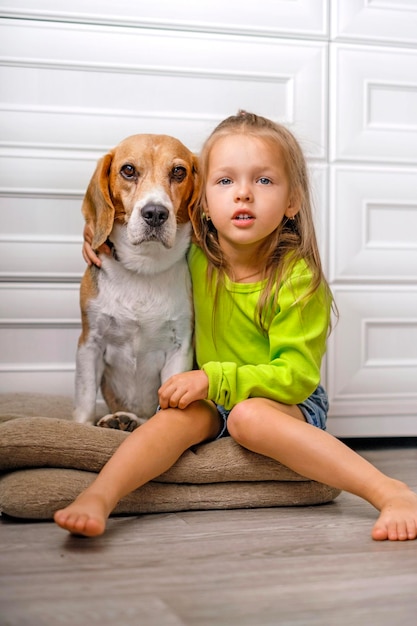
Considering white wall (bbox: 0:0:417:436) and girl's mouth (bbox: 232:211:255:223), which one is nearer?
girl's mouth (bbox: 232:211:255:223)

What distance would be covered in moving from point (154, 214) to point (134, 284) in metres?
0.21

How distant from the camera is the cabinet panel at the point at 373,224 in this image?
2277 mm

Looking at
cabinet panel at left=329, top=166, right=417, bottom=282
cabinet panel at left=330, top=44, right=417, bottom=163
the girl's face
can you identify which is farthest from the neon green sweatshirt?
cabinet panel at left=330, top=44, right=417, bottom=163

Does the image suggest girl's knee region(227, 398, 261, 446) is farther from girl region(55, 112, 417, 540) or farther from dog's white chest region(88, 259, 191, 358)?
dog's white chest region(88, 259, 191, 358)

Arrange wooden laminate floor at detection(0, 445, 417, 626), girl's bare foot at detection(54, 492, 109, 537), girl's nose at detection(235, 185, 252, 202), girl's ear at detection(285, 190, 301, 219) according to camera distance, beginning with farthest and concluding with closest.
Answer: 1. girl's ear at detection(285, 190, 301, 219)
2. girl's nose at detection(235, 185, 252, 202)
3. girl's bare foot at detection(54, 492, 109, 537)
4. wooden laminate floor at detection(0, 445, 417, 626)

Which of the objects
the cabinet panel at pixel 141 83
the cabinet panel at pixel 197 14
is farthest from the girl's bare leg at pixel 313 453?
the cabinet panel at pixel 197 14

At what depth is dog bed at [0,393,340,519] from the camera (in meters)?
1.39

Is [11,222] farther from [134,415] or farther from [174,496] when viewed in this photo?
[174,496]

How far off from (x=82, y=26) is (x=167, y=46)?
0.24 meters

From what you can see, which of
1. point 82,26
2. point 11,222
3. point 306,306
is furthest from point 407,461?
point 82,26

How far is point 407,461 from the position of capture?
2125 mm

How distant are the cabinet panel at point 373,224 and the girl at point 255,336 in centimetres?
55

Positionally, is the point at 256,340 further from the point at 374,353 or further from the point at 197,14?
the point at 197,14

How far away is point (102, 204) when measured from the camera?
173cm
